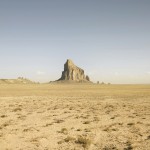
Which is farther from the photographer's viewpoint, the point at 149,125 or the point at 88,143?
the point at 149,125

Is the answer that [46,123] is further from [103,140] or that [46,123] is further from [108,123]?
[103,140]

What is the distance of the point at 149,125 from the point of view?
1798 cm

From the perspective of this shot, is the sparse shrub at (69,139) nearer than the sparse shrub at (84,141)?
No

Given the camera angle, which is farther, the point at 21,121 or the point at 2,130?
the point at 21,121

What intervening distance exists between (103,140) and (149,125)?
5733 mm

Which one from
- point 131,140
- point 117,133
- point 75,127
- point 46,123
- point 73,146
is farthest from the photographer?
point 46,123

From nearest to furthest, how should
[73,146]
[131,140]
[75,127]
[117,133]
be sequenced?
[73,146]
[131,140]
[117,133]
[75,127]

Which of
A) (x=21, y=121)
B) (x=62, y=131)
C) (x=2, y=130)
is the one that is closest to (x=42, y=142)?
(x=62, y=131)

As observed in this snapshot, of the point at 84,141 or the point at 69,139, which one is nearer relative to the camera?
the point at 84,141

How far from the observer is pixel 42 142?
13188 mm

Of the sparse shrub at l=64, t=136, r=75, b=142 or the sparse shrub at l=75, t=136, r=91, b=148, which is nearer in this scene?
the sparse shrub at l=75, t=136, r=91, b=148

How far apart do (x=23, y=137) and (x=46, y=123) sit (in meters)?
4.59

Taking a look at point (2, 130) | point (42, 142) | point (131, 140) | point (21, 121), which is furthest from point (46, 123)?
point (131, 140)

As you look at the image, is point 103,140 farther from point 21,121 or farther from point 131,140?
point 21,121
